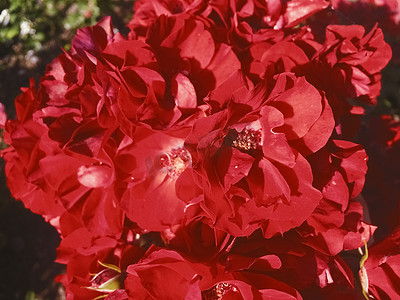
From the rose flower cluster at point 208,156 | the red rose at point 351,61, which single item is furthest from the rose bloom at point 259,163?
the red rose at point 351,61

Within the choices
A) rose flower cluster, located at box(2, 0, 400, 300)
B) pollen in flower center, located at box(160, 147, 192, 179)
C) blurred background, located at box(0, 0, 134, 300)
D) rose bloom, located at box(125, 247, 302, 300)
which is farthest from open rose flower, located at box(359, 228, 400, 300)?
blurred background, located at box(0, 0, 134, 300)

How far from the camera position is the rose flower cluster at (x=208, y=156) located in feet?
1.88

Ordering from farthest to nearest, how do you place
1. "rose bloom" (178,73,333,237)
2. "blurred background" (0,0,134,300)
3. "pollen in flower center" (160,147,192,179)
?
1. "blurred background" (0,0,134,300)
2. "pollen in flower center" (160,147,192,179)
3. "rose bloom" (178,73,333,237)

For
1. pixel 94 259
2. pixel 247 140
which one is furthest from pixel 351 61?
pixel 94 259

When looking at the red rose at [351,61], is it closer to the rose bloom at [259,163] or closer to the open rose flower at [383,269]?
the rose bloom at [259,163]

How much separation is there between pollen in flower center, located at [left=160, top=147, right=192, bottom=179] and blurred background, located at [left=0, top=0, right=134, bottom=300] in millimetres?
1426

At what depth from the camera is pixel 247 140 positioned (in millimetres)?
632

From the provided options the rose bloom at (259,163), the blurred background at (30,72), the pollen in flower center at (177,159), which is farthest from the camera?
the blurred background at (30,72)

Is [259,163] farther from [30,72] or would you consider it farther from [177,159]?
[30,72]

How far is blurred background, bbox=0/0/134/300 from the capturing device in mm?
1859

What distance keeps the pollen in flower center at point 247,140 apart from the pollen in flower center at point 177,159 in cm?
9

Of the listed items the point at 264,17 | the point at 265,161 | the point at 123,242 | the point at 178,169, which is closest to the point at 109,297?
the point at 123,242

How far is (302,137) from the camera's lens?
0.59m

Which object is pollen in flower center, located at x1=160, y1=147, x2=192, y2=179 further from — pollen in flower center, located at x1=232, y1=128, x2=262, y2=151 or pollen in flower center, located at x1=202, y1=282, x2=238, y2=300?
pollen in flower center, located at x1=202, y1=282, x2=238, y2=300
